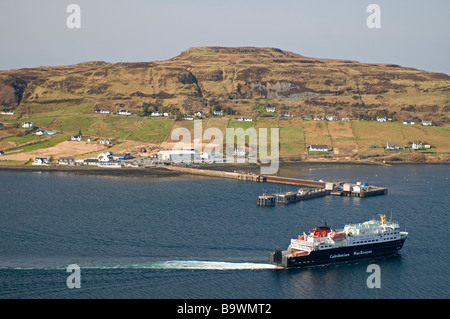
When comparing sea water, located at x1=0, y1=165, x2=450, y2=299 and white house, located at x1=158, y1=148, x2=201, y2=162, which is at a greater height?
white house, located at x1=158, y1=148, x2=201, y2=162

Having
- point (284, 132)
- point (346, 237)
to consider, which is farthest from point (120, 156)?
point (346, 237)

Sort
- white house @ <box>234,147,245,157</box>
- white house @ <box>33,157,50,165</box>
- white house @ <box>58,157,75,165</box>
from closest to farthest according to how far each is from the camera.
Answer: white house @ <box>33,157,50,165</box> → white house @ <box>58,157,75,165</box> → white house @ <box>234,147,245,157</box>

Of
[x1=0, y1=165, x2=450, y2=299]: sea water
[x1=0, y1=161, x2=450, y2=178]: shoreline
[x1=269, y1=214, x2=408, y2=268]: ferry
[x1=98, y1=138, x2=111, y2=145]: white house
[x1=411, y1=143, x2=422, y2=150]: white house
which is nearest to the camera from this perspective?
[x1=0, y1=165, x2=450, y2=299]: sea water

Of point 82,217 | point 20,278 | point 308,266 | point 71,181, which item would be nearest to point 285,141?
point 71,181

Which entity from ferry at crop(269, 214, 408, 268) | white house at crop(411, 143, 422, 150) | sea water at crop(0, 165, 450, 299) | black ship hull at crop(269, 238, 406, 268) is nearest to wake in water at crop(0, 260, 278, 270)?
sea water at crop(0, 165, 450, 299)

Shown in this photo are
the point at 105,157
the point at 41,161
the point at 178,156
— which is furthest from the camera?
the point at 178,156

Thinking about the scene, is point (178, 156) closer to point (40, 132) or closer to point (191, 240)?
point (40, 132)

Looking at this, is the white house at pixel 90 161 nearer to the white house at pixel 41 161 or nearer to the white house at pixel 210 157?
the white house at pixel 41 161

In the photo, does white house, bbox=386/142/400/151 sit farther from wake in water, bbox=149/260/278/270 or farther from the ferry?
wake in water, bbox=149/260/278/270
